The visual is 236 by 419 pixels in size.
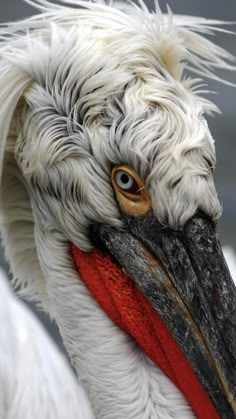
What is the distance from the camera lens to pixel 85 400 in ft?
17.9

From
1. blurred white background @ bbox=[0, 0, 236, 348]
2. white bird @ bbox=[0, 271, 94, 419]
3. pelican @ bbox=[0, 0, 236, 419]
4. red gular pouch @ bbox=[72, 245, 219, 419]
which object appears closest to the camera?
pelican @ bbox=[0, 0, 236, 419]

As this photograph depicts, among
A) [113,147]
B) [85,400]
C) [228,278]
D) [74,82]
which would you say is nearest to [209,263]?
[228,278]

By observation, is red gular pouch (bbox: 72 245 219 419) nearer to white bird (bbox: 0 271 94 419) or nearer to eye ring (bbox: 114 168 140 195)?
eye ring (bbox: 114 168 140 195)

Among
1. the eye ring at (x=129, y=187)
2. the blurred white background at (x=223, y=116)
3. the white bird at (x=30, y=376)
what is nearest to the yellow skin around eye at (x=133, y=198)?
the eye ring at (x=129, y=187)

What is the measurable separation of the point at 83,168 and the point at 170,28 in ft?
1.95

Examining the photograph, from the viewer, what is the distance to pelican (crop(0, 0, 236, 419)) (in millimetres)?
4211

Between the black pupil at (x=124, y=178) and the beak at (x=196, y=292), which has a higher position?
the black pupil at (x=124, y=178)

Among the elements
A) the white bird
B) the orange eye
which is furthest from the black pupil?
the white bird

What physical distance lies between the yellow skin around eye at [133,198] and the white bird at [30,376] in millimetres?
1308

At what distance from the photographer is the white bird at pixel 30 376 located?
17.7 ft

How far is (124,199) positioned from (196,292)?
40cm

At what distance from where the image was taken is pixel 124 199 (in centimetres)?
430

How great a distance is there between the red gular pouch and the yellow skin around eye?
0.28 m

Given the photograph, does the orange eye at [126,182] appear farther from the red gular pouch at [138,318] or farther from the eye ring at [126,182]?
the red gular pouch at [138,318]
